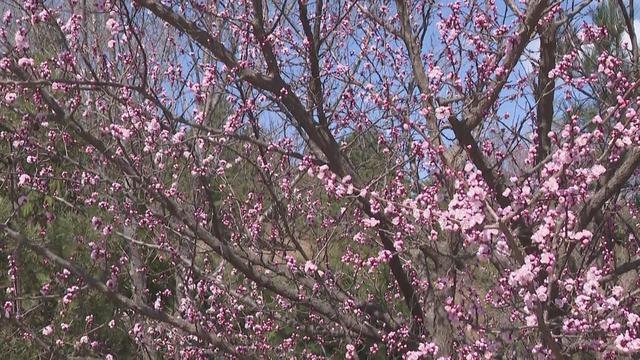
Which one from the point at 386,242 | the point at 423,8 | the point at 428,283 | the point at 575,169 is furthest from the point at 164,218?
the point at 575,169

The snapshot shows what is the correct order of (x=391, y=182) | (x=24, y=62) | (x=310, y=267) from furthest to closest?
(x=391, y=182) < (x=310, y=267) < (x=24, y=62)

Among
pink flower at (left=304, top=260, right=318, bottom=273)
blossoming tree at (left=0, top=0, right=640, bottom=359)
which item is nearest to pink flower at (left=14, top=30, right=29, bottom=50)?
blossoming tree at (left=0, top=0, right=640, bottom=359)

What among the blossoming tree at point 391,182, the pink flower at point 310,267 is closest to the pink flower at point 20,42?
the blossoming tree at point 391,182

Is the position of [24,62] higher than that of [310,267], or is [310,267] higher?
[24,62]

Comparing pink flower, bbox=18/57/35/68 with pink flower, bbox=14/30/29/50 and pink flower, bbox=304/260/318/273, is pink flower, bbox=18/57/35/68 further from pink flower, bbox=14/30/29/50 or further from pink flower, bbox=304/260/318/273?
pink flower, bbox=304/260/318/273

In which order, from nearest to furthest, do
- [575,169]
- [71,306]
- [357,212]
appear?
[575,169], [357,212], [71,306]

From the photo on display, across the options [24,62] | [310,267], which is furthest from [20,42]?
[310,267]

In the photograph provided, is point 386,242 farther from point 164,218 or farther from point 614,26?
point 614,26

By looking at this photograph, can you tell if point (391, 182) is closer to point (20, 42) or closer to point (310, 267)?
point (310, 267)

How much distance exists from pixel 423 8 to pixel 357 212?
61.7 inches

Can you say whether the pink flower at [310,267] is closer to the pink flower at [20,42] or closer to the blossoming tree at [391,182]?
the blossoming tree at [391,182]

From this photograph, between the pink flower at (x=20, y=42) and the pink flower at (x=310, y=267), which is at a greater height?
the pink flower at (x=20, y=42)

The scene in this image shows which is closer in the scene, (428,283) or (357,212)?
(428,283)

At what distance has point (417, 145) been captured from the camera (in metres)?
3.27
